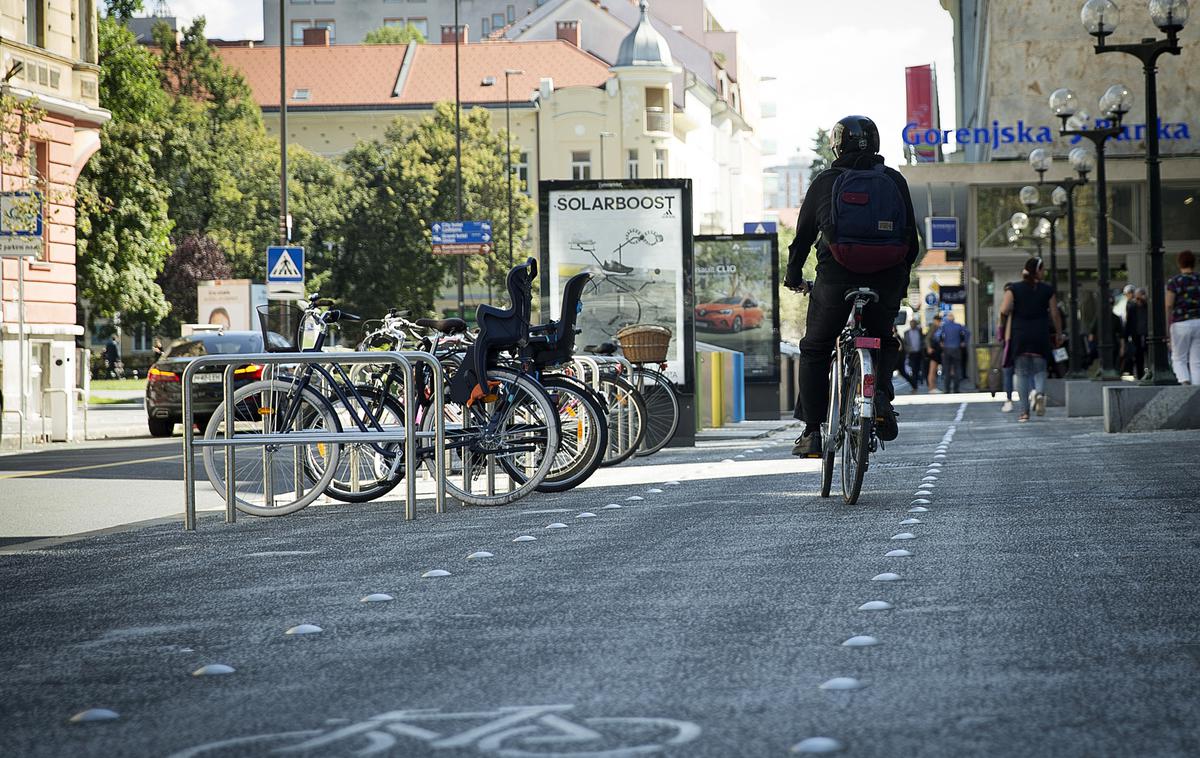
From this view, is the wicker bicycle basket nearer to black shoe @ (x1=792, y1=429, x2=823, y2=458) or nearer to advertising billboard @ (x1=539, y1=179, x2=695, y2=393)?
advertising billboard @ (x1=539, y1=179, x2=695, y2=393)

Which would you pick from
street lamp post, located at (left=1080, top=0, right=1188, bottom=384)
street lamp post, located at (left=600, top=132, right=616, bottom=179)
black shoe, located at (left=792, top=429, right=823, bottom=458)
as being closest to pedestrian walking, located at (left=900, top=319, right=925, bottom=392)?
street lamp post, located at (left=1080, top=0, right=1188, bottom=384)

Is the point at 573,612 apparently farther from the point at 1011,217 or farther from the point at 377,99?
the point at 377,99

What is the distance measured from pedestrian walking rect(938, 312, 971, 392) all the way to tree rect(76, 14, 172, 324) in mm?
21867

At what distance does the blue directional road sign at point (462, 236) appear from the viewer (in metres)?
56.4

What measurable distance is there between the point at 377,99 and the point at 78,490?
7339cm

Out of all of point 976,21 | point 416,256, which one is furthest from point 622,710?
point 416,256

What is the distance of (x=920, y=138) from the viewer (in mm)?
39906

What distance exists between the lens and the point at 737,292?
914 inches

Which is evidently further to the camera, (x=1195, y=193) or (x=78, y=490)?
(x=1195, y=193)

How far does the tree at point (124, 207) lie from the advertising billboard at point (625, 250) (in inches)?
1210

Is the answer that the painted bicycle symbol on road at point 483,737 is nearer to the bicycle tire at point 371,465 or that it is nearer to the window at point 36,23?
the bicycle tire at point 371,465

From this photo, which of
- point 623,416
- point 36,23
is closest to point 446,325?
point 623,416

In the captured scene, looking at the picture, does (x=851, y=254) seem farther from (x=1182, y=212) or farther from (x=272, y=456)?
(x=1182, y=212)

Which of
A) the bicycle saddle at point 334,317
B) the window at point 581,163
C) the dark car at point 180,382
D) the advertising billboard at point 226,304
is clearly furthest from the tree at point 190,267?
the bicycle saddle at point 334,317
